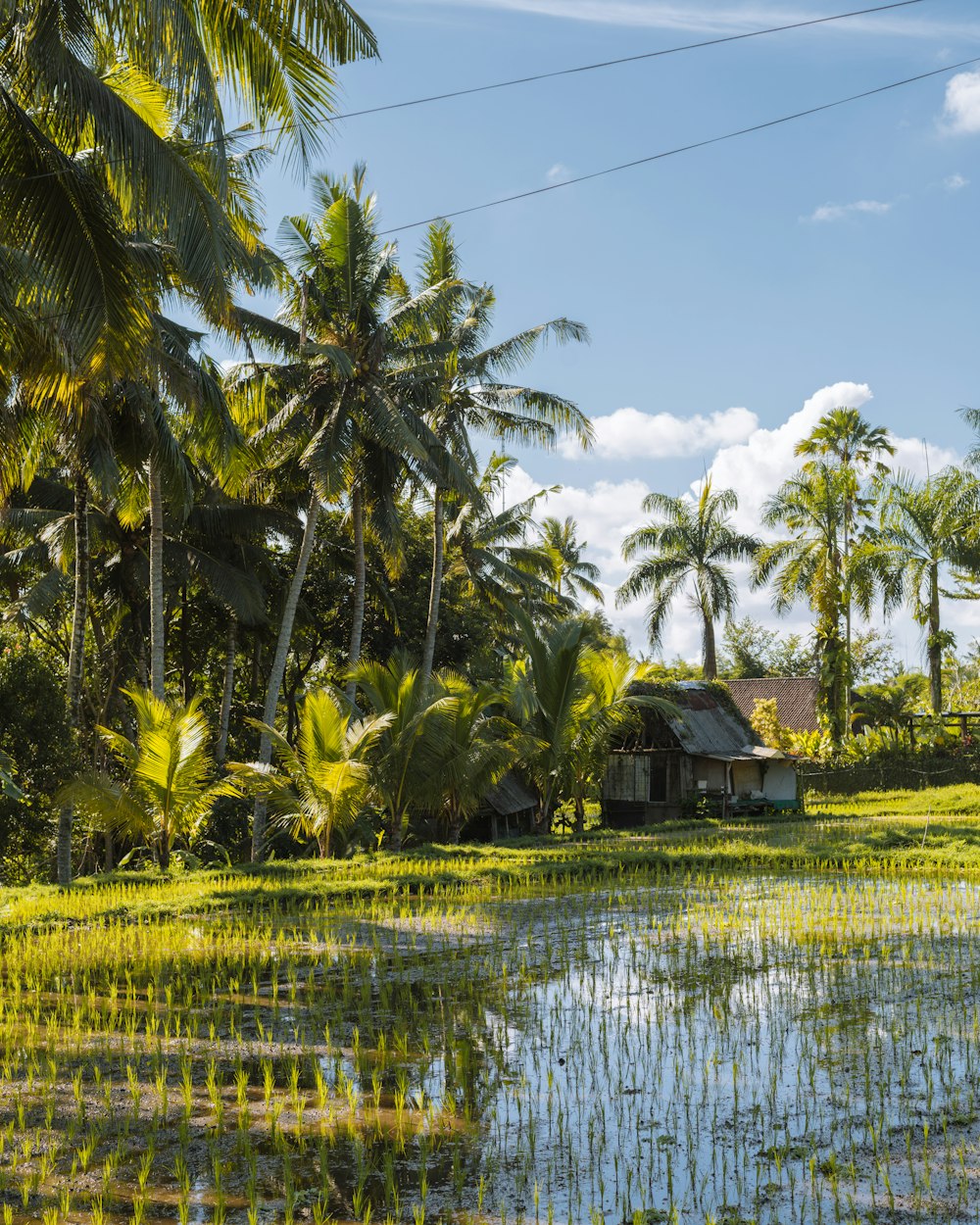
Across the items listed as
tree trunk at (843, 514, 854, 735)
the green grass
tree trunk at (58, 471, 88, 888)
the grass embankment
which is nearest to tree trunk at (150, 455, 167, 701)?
tree trunk at (58, 471, 88, 888)

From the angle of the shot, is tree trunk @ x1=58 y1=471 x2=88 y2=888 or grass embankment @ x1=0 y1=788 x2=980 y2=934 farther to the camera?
tree trunk @ x1=58 y1=471 x2=88 y2=888

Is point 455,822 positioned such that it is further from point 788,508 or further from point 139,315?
point 788,508

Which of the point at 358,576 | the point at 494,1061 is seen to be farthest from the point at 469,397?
the point at 494,1061

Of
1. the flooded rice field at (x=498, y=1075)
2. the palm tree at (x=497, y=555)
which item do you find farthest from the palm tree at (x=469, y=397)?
the flooded rice field at (x=498, y=1075)

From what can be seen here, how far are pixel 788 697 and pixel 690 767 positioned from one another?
14344 mm

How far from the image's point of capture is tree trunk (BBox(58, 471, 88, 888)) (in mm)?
15406

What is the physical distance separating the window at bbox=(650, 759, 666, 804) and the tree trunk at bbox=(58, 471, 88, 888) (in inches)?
490

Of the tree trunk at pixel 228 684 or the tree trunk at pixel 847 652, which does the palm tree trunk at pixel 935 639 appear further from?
the tree trunk at pixel 228 684

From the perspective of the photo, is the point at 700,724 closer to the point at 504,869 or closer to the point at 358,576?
the point at 358,576

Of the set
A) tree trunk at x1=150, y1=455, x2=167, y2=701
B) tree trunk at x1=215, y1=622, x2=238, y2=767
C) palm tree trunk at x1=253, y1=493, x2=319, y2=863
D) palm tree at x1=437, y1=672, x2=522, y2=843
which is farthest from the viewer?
tree trunk at x1=215, y1=622, x2=238, y2=767

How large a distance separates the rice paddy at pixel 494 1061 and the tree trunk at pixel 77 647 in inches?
181

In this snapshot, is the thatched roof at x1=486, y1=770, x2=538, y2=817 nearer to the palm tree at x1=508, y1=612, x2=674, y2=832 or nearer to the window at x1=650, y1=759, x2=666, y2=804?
the palm tree at x1=508, y1=612, x2=674, y2=832

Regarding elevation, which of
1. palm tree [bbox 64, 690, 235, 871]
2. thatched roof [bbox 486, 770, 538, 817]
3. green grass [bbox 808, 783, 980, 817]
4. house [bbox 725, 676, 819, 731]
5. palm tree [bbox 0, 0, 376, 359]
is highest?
palm tree [bbox 0, 0, 376, 359]

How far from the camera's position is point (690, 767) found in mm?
23906
